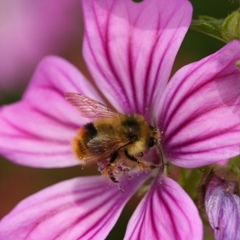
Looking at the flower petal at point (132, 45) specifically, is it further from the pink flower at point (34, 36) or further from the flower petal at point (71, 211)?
the pink flower at point (34, 36)

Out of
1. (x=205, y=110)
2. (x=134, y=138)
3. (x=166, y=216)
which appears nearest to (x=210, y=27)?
(x=205, y=110)

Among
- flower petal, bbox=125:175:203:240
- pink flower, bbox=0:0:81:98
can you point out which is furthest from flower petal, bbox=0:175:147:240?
pink flower, bbox=0:0:81:98

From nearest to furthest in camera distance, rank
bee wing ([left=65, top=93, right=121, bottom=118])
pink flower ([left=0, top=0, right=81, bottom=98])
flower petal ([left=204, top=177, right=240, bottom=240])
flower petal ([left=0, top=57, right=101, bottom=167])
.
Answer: flower petal ([left=204, top=177, right=240, bottom=240]) → bee wing ([left=65, top=93, right=121, bottom=118]) → flower petal ([left=0, top=57, right=101, bottom=167]) → pink flower ([left=0, top=0, right=81, bottom=98])

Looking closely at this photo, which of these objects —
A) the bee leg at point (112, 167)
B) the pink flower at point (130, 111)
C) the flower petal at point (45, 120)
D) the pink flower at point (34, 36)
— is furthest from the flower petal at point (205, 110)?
the pink flower at point (34, 36)

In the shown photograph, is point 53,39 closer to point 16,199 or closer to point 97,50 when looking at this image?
point 16,199

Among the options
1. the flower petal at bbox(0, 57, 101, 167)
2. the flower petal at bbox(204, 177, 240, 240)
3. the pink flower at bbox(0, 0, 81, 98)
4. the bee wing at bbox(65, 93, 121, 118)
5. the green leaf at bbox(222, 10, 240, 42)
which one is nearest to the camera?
the flower petal at bbox(204, 177, 240, 240)

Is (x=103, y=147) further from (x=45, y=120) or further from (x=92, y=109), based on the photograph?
(x=45, y=120)

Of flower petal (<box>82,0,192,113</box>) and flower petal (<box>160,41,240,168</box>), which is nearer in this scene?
flower petal (<box>160,41,240,168</box>)

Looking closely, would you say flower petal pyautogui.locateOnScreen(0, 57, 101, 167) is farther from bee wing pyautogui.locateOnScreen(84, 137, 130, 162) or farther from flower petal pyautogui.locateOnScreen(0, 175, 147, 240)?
bee wing pyautogui.locateOnScreen(84, 137, 130, 162)
